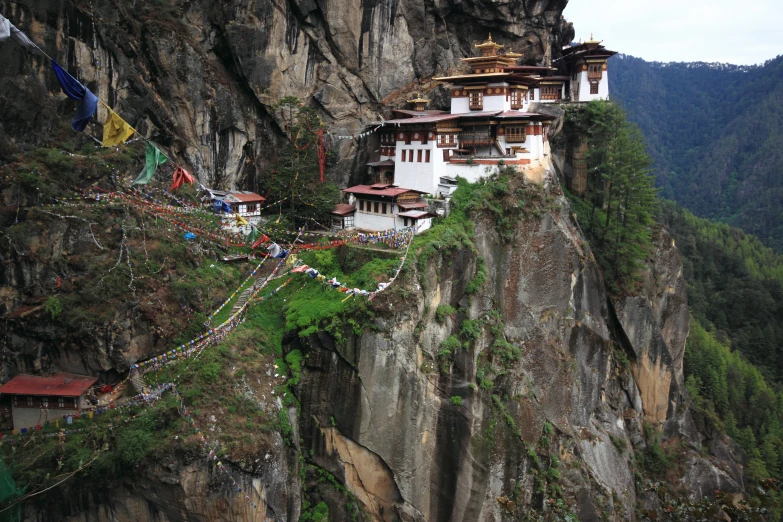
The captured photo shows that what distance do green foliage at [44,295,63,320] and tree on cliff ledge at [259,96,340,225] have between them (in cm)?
1502

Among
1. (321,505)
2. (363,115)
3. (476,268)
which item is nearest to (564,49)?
(363,115)

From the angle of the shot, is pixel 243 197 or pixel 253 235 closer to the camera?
pixel 253 235

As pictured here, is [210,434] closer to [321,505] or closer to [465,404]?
[321,505]

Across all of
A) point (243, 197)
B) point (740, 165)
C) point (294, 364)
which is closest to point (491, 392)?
point (294, 364)

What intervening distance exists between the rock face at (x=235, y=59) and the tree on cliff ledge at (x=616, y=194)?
35.2 feet

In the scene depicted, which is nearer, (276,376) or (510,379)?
(276,376)

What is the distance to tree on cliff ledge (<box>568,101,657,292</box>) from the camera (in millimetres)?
42375

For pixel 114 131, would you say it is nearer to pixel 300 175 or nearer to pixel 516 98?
pixel 300 175

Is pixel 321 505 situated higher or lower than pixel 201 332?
lower

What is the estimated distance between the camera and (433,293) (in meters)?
30.3

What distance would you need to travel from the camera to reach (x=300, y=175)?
37.8 meters

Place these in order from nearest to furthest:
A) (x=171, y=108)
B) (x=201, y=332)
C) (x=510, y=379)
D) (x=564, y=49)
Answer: (x=201, y=332) → (x=510, y=379) → (x=171, y=108) → (x=564, y=49)

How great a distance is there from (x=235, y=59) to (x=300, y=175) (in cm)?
860

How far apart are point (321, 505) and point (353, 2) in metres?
32.1
